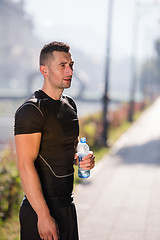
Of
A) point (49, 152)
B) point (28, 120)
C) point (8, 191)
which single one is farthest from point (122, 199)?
point (28, 120)

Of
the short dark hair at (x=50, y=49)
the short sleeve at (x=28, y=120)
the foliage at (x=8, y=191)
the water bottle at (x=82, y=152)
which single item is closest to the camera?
the short sleeve at (x=28, y=120)

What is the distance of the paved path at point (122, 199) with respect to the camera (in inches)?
238

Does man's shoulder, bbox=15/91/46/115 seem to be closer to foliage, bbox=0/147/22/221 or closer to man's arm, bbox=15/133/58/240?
man's arm, bbox=15/133/58/240

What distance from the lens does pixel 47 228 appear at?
268cm

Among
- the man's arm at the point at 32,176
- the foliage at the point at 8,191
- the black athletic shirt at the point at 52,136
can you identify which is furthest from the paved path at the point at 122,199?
the man's arm at the point at 32,176

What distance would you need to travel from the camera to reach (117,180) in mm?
9734

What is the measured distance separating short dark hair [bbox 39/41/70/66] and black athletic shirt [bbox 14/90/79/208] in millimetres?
231

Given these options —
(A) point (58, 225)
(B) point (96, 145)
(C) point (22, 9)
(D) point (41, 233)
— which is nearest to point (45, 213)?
(D) point (41, 233)

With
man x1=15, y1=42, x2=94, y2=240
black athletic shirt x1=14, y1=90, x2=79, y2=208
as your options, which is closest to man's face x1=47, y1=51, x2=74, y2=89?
man x1=15, y1=42, x2=94, y2=240

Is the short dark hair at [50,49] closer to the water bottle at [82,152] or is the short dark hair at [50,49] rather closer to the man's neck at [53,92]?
the man's neck at [53,92]

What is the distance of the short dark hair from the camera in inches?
111

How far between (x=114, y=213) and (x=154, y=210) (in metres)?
0.72

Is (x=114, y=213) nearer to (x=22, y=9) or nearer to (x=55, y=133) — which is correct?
(x=55, y=133)

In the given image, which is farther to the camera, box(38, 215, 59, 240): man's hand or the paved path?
the paved path
